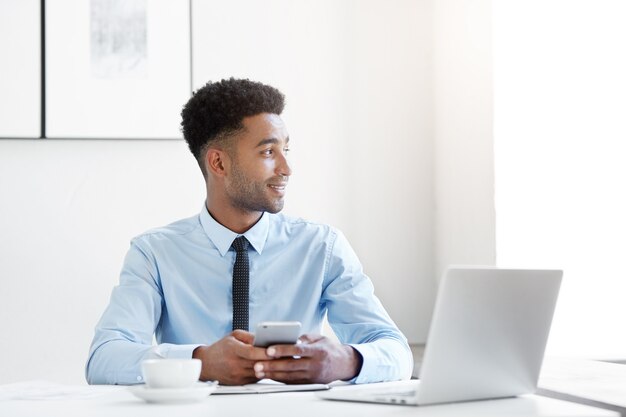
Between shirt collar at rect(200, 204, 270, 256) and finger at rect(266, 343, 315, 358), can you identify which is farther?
shirt collar at rect(200, 204, 270, 256)

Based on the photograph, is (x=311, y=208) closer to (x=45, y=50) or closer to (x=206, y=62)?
(x=206, y=62)

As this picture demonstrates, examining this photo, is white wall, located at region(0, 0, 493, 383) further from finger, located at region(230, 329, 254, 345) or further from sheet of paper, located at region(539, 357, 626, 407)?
finger, located at region(230, 329, 254, 345)

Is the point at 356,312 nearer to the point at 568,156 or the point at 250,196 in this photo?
the point at 250,196

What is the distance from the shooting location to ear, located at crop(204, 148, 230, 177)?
2.18 m

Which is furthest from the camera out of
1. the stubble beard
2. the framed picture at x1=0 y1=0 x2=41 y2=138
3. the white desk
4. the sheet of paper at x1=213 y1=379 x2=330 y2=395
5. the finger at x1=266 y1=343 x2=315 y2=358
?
the framed picture at x1=0 y1=0 x2=41 y2=138

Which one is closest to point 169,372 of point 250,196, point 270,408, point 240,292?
point 270,408

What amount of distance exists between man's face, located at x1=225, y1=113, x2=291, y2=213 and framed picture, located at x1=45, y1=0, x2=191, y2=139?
0.88 metres

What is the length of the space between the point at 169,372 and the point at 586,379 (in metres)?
1.17

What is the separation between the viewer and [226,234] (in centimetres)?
207

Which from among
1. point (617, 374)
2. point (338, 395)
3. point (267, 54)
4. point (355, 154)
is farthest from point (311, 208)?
point (338, 395)

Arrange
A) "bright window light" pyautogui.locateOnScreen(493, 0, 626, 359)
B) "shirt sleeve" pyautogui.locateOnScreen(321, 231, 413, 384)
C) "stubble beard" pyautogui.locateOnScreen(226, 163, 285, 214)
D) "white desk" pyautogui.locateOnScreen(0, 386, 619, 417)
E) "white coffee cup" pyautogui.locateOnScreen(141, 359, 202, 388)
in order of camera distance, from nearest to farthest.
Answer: "white desk" pyautogui.locateOnScreen(0, 386, 619, 417), "white coffee cup" pyautogui.locateOnScreen(141, 359, 202, 388), "shirt sleeve" pyautogui.locateOnScreen(321, 231, 413, 384), "stubble beard" pyautogui.locateOnScreen(226, 163, 285, 214), "bright window light" pyautogui.locateOnScreen(493, 0, 626, 359)

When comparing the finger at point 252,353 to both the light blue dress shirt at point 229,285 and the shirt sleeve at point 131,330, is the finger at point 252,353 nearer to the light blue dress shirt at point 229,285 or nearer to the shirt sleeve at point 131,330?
the shirt sleeve at point 131,330

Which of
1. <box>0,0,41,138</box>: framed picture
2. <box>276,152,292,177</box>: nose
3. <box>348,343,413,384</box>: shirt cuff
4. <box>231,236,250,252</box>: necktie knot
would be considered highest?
<box>0,0,41,138</box>: framed picture

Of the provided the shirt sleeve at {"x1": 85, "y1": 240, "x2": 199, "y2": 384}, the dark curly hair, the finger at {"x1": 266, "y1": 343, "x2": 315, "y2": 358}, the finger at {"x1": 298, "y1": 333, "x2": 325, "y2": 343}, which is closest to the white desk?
the finger at {"x1": 266, "y1": 343, "x2": 315, "y2": 358}
